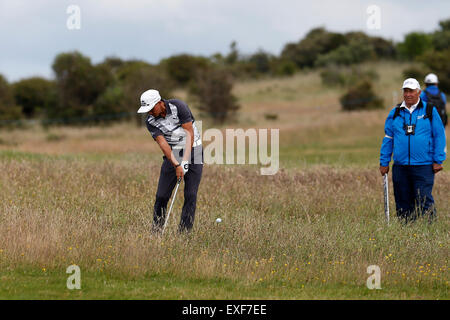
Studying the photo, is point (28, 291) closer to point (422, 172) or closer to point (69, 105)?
point (422, 172)

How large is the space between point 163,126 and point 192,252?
6.56 ft

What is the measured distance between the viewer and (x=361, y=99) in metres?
42.7

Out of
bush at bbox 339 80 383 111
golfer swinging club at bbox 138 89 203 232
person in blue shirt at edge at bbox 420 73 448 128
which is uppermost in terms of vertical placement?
bush at bbox 339 80 383 111

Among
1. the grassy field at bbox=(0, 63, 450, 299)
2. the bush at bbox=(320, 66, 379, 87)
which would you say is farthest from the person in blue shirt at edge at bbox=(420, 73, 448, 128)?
the bush at bbox=(320, 66, 379, 87)

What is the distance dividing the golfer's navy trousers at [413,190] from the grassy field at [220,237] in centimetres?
39

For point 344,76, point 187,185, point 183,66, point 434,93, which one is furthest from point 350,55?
point 187,185

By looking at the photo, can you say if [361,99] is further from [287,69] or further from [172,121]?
[172,121]

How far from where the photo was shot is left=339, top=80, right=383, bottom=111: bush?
42000mm

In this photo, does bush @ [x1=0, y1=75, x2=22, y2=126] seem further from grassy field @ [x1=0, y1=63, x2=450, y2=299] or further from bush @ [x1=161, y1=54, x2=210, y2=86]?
grassy field @ [x1=0, y1=63, x2=450, y2=299]

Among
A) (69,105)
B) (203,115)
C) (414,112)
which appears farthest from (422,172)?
(69,105)

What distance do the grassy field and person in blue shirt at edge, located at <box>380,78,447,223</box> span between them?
585 mm

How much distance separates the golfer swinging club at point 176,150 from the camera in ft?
32.0

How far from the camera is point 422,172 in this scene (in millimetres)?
10961

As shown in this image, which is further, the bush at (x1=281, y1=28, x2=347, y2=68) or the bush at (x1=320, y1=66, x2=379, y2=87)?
the bush at (x1=281, y1=28, x2=347, y2=68)
